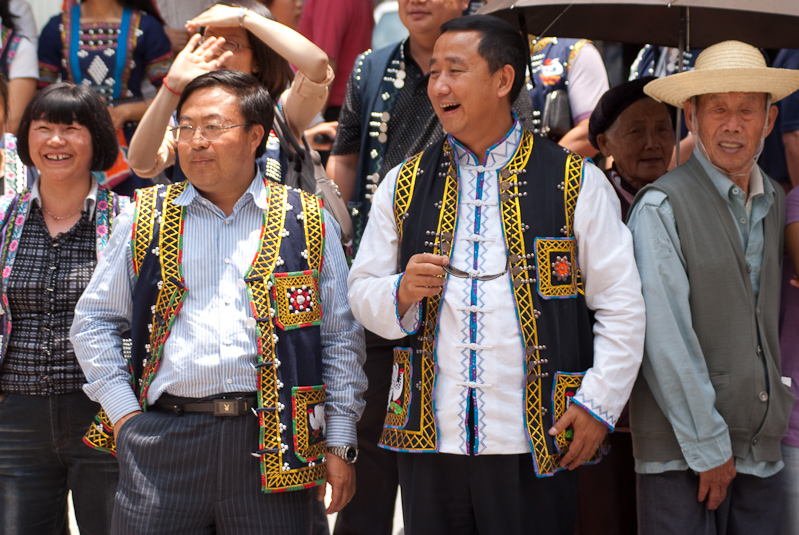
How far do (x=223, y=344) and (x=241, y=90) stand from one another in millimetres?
914

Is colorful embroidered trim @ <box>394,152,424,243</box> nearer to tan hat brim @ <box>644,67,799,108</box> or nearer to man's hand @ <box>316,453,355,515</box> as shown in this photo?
man's hand @ <box>316,453,355,515</box>

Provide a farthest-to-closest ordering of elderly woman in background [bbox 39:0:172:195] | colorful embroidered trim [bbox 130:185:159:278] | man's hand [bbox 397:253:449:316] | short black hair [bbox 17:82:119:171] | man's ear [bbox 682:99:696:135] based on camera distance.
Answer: elderly woman in background [bbox 39:0:172:195], short black hair [bbox 17:82:119:171], man's ear [bbox 682:99:696:135], colorful embroidered trim [bbox 130:185:159:278], man's hand [bbox 397:253:449:316]

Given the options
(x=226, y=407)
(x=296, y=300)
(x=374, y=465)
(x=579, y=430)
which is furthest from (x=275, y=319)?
(x=374, y=465)

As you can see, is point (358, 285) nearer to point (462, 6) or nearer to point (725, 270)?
point (725, 270)

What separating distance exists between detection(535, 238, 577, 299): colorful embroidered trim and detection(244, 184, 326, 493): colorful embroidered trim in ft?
2.91

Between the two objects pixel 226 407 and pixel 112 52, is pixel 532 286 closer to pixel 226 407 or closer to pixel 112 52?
pixel 226 407

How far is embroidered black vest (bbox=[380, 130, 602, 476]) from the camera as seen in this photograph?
9.83 feet

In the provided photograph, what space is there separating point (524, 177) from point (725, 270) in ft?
2.50

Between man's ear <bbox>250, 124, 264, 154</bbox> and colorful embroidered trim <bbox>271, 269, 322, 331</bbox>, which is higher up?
man's ear <bbox>250, 124, 264, 154</bbox>

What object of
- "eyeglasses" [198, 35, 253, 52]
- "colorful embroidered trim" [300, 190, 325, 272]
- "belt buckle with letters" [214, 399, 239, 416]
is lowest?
"belt buckle with letters" [214, 399, 239, 416]

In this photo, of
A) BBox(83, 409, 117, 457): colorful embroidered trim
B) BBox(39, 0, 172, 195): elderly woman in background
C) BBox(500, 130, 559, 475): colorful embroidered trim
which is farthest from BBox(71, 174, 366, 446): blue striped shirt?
BBox(39, 0, 172, 195): elderly woman in background

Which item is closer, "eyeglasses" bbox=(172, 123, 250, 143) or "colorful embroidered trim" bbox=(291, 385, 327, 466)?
"colorful embroidered trim" bbox=(291, 385, 327, 466)

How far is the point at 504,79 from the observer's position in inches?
128

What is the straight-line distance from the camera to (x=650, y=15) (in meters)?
4.00
